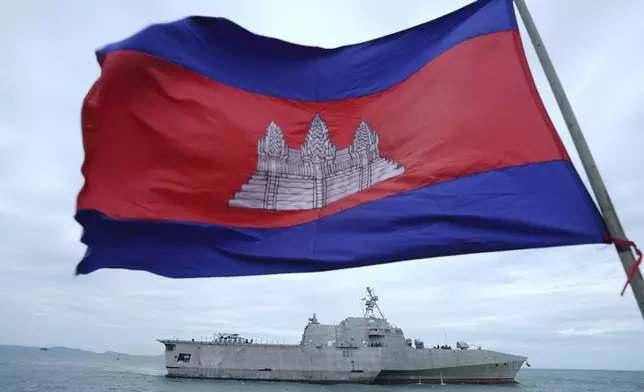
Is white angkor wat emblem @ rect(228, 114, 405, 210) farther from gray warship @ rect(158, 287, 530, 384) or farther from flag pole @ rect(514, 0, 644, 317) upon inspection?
gray warship @ rect(158, 287, 530, 384)

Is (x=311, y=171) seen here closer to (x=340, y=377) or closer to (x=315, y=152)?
(x=315, y=152)

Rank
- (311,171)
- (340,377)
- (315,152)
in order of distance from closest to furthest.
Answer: (311,171)
(315,152)
(340,377)

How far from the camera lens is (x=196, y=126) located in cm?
439

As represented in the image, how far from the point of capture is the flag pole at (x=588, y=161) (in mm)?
2764

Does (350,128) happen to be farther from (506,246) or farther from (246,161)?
(506,246)

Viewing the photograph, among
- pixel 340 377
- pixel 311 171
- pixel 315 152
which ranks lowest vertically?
A: pixel 340 377

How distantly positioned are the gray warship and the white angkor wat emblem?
3708 centimetres

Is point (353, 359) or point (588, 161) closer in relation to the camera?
point (588, 161)

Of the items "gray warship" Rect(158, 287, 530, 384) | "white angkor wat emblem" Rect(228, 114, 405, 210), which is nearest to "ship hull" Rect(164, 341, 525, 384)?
"gray warship" Rect(158, 287, 530, 384)

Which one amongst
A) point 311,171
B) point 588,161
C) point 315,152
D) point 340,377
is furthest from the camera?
point 340,377

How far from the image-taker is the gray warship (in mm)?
39125

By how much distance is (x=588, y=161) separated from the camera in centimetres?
305

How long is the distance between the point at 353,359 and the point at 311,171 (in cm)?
3716

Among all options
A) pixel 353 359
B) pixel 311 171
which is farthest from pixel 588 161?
pixel 353 359
